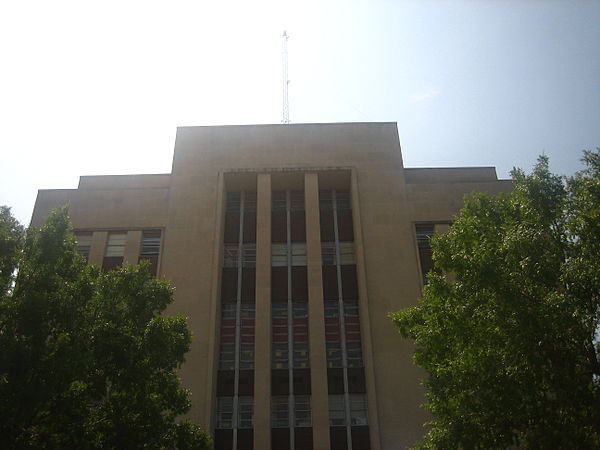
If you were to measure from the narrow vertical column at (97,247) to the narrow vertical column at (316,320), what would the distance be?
11828mm

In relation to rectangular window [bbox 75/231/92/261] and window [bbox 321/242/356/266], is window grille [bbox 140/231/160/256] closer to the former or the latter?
rectangular window [bbox 75/231/92/261]

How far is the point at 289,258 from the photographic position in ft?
94.6

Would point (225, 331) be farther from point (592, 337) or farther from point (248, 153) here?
point (592, 337)

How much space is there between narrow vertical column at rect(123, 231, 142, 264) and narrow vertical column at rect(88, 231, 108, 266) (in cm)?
134

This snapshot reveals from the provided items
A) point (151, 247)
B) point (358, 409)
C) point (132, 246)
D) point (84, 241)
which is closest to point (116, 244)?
point (132, 246)

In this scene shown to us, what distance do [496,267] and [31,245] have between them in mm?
14127

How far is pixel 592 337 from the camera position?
1422 cm

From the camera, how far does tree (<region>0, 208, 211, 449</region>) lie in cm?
1298

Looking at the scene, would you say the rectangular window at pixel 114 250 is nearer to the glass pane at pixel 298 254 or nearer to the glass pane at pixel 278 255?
the glass pane at pixel 278 255

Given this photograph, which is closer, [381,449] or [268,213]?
[381,449]

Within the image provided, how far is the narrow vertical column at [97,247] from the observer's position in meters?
28.4

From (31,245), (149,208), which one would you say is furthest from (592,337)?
(149,208)

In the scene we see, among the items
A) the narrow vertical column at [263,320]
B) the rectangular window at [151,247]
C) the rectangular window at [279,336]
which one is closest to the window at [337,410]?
the rectangular window at [279,336]

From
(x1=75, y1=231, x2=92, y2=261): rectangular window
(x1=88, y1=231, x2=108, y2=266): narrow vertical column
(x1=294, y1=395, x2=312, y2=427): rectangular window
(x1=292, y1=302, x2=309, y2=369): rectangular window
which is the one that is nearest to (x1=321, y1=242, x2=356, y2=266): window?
(x1=292, y1=302, x2=309, y2=369): rectangular window
